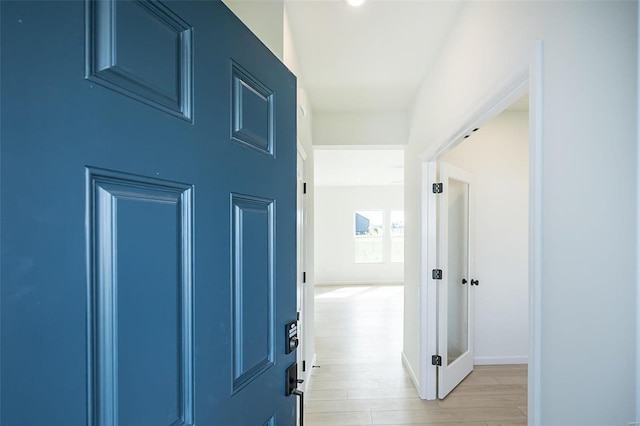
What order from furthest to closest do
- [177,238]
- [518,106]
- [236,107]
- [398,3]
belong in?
1. [518,106]
2. [398,3]
3. [236,107]
4. [177,238]

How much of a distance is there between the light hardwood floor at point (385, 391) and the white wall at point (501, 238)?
34cm

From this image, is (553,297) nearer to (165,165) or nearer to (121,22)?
(165,165)

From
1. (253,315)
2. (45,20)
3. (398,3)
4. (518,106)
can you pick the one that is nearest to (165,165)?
(45,20)

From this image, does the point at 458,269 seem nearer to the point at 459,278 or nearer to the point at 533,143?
the point at 459,278

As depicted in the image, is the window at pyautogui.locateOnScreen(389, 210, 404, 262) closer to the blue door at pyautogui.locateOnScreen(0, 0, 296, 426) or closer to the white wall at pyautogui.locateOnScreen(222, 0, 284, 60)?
the white wall at pyautogui.locateOnScreen(222, 0, 284, 60)

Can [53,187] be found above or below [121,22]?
below

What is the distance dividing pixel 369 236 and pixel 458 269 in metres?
6.33

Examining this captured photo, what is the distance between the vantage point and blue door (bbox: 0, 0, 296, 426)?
436 mm

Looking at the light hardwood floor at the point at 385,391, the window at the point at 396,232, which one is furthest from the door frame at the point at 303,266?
the window at the point at 396,232

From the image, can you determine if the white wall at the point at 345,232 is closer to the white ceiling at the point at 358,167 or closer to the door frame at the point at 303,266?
the white ceiling at the point at 358,167

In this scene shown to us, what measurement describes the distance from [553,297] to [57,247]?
1.31 metres

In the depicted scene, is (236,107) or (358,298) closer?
(236,107)

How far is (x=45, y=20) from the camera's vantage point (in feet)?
1.48

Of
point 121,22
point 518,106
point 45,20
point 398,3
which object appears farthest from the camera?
point 518,106
